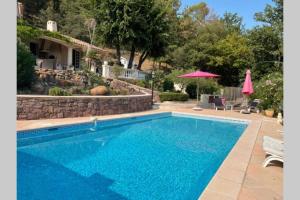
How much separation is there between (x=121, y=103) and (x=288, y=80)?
11729 mm

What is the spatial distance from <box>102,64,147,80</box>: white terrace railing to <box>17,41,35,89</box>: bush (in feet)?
30.2

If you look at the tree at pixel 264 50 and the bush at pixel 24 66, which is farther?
the tree at pixel 264 50

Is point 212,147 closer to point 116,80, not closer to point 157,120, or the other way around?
point 157,120

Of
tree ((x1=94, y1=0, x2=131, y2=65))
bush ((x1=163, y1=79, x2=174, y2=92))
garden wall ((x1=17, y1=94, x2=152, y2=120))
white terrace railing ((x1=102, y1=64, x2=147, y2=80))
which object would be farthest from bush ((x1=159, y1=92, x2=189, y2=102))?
tree ((x1=94, y1=0, x2=131, y2=65))

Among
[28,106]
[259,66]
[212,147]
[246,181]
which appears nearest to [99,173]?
[246,181]

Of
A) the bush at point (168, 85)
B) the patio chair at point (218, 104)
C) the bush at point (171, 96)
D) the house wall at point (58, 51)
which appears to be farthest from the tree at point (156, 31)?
the patio chair at point (218, 104)

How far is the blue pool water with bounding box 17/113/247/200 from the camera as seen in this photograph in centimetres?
541

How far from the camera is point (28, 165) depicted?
262 inches

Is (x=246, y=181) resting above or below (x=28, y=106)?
below

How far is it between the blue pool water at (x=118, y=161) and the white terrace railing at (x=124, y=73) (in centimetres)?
1024

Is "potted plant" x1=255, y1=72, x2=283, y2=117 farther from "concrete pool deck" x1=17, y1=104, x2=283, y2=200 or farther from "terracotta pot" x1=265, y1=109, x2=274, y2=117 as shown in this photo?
"concrete pool deck" x1=17, y1=104, x2=283, y2=200

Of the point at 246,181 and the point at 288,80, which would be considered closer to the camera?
the point at 288,80

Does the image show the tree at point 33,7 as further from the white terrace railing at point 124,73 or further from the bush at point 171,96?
the bush at point 171,96

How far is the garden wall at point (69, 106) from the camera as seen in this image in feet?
33.6
